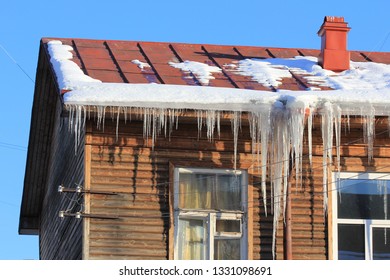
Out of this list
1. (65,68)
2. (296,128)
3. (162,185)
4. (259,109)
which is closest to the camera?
(296,128)

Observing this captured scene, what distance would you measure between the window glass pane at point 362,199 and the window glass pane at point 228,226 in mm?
1420

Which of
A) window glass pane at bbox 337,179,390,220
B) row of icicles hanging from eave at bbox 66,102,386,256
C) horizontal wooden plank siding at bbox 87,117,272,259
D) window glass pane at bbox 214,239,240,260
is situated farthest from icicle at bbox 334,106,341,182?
window glass pane at bbox 214,239,240,260

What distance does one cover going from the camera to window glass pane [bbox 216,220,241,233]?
653 inches

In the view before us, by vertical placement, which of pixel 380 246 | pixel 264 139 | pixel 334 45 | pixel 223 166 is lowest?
pixel 380 246

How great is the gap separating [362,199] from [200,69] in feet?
10.1

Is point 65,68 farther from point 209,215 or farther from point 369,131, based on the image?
point 369,131

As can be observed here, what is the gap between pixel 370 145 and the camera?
55.5ft

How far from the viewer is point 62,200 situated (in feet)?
63.2

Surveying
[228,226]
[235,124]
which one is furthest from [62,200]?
[235,124]

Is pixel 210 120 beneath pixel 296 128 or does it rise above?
above

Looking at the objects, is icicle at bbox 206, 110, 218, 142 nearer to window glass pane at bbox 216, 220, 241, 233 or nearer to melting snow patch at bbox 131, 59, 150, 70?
window glass pane at bbox 216, 220, 241, 233

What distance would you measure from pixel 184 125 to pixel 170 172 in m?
0.67

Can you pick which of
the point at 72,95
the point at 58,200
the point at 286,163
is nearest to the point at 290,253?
the point at 286,163

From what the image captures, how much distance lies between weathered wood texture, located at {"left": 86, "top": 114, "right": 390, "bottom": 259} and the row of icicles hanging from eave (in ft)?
0.40
